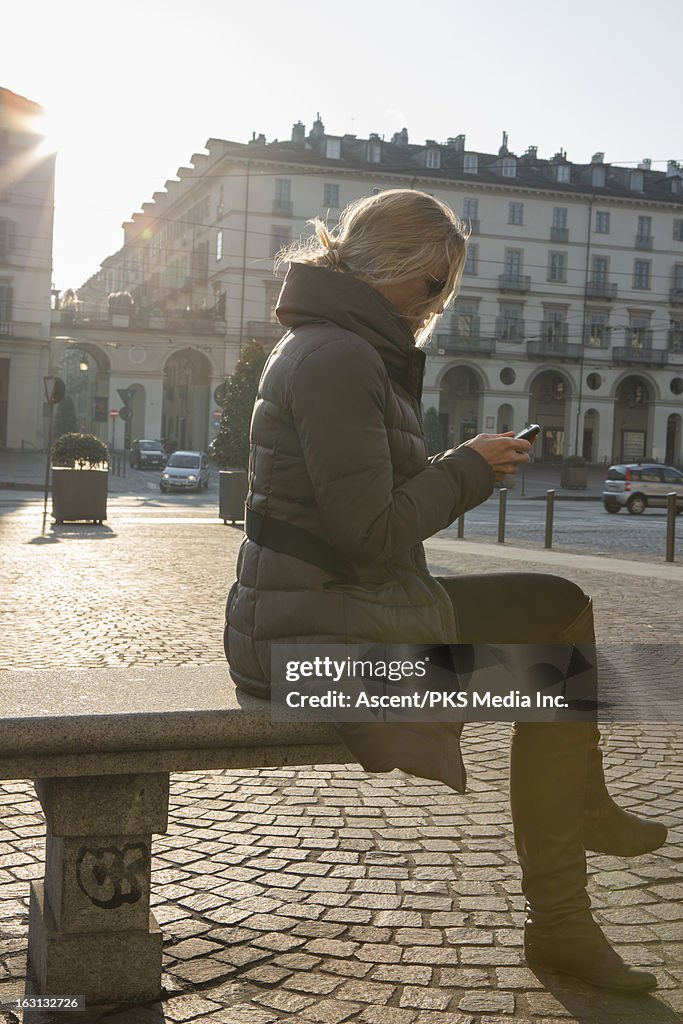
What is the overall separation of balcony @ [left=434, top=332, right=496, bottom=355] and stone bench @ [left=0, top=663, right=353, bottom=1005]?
6159 cm

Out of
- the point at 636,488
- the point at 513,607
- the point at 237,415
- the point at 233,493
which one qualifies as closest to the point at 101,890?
the point at 513,607

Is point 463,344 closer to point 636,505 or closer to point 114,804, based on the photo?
point 636,505

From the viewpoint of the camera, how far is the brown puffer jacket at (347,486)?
2.50m

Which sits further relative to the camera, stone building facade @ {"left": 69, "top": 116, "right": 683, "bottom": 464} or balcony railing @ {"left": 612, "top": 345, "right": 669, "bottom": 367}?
balcony railing @ {"left": 612, "top": 345, "right": 669, "bottom": 367}

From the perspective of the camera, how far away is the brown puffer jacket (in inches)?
98.3

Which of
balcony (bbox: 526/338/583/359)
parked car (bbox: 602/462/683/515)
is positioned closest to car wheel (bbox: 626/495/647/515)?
parked car (bbox: 602/462/683/515)

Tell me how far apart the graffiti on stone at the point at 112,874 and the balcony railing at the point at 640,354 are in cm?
6629

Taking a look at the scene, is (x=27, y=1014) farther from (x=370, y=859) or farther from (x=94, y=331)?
(x=94, y=331)

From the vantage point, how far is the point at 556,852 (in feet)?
9.07

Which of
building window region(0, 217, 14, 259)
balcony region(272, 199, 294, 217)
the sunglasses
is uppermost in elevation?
balcony region(272, 199, 294, 217)

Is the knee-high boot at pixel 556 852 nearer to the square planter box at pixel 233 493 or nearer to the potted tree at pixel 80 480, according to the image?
the potted tree at pixel 80 480

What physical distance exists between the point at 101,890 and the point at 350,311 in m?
1.35

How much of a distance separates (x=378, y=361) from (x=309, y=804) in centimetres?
205

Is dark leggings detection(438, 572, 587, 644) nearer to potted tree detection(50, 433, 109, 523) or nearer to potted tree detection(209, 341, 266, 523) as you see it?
potted tree detection(50, 433, 109, 523)
